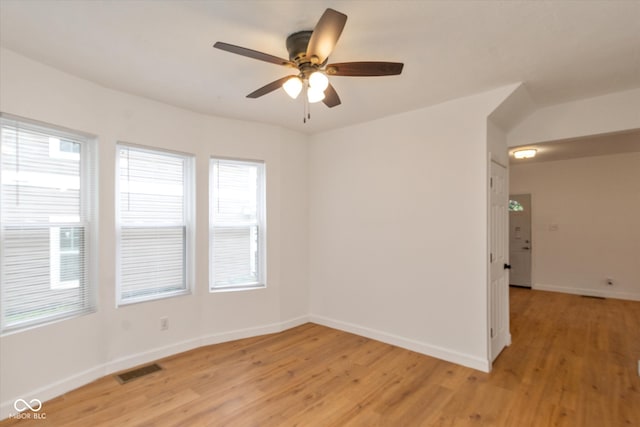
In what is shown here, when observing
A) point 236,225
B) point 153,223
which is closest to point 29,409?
point 153,223

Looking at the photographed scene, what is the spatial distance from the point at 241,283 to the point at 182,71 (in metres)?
2.48

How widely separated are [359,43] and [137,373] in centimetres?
340

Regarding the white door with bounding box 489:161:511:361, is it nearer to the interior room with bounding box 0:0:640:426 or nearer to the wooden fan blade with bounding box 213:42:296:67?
the interior room with bounding box 0:0:640:426

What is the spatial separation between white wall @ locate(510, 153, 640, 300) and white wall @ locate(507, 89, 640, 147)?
3.80 m

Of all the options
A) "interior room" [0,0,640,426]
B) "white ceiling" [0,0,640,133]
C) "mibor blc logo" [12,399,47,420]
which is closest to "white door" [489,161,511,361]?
"interior room" [0,0,640,426]

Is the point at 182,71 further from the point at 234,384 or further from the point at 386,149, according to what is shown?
the point at 234,384

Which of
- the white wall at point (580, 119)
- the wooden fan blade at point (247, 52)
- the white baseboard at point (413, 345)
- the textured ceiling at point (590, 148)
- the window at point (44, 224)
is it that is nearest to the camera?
the wooden fan blade at point (247, 52)

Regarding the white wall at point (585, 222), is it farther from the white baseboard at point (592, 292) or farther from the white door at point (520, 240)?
the white door at point (520, 240)

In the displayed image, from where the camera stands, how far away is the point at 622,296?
18.6ft

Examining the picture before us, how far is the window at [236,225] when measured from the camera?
374 cm

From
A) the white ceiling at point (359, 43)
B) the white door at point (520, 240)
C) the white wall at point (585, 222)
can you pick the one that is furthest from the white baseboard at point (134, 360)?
the white wall at point (585, 222)

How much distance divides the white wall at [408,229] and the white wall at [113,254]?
1.44 feet

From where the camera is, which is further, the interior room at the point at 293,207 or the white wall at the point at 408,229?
the white wall at the point at 408,229

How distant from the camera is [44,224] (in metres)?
2.55
